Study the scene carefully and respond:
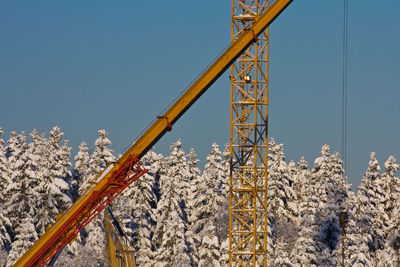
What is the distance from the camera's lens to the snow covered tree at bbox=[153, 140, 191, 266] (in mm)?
85000

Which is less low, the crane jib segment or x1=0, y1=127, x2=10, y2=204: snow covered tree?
x1=0, y1=127, x2=10, y2=204: snow covered tree

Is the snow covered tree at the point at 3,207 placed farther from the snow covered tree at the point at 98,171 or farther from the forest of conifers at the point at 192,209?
the snow covered tree at the point at 98,171

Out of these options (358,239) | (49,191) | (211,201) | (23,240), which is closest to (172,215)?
(211,201)

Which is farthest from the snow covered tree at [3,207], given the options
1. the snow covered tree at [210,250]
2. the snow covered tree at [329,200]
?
the snow covered tree at [329,200]

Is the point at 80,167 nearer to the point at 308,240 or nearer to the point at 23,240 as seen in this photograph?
the point at 23,240

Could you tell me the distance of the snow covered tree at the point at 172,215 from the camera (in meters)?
85.0

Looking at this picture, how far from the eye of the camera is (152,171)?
336 feet

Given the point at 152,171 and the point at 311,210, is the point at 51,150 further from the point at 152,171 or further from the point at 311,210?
the point at 311,210

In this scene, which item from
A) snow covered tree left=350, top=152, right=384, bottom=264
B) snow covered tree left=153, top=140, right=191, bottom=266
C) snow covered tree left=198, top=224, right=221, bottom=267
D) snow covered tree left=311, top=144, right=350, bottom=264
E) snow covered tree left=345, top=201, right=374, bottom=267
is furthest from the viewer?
snow covered tree left=350, top=152, right=384, bottom=264

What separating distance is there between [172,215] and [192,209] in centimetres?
1183

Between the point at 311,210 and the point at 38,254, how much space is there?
1677 inches

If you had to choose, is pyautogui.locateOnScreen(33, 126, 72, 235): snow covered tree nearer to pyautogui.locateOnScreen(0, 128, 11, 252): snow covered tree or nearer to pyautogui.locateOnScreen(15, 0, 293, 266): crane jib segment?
pyautogui.locateOnScreen(0, 128, 11, 252): snow covered tree

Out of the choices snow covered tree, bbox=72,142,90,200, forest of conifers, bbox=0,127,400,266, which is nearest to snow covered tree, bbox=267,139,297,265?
forest of conifers, bbox=0,127,400,266

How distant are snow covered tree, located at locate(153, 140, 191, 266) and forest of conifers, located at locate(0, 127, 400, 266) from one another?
107 mm
